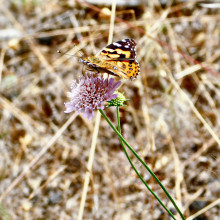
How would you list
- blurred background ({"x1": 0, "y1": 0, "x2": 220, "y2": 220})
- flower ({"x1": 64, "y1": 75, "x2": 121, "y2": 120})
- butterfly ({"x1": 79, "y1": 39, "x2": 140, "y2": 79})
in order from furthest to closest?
blurred background ({"x1": 0, "y1": 0, "x2": 220, "y2": 220}) < flower ({"x1": 64, "y1": 75, "x2": 121, "y2": 120}) < butterfly ({"x1": 79, "y1": 39, "x2": 140, "y2": 79})

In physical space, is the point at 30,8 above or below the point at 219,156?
above

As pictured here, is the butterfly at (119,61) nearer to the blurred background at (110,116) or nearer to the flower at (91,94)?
the flower at (91,94)

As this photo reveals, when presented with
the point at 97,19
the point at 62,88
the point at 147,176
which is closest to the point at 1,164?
the point at 62,88

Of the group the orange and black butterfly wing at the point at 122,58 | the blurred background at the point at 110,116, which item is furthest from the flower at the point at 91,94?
the blurred background at the point at 110,116

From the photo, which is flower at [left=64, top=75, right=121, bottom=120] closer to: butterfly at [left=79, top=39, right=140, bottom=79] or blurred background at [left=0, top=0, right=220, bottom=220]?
butterfly at [left=79, top=39, right=140, bottom=79]

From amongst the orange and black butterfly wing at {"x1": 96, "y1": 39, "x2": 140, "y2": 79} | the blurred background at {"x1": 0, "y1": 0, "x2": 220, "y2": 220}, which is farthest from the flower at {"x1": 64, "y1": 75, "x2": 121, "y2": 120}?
the blurred background at {"x1": 0, "y1": 0, "x2": 220, "y2": 220}

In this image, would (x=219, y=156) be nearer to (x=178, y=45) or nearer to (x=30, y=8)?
(x=178, y=45)
